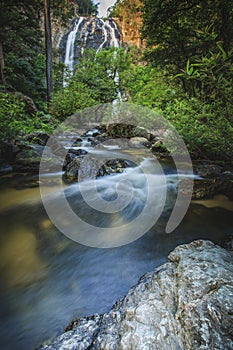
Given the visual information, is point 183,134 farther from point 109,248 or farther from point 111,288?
point 111,288

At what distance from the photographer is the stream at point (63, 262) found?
70.1 inches

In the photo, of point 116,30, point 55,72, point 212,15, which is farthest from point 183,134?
point 116,30

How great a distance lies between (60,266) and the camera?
245cm

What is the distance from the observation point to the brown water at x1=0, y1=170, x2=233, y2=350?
69.4 inches

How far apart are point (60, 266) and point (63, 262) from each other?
74mm

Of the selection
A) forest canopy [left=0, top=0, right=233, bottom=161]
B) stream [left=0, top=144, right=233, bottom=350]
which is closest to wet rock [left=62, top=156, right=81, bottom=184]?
stream [left=0, top=144, right=233, bottom=350]

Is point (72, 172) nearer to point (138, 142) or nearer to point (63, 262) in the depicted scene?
point (63, 262)

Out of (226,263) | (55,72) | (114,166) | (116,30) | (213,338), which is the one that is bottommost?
(213,338)

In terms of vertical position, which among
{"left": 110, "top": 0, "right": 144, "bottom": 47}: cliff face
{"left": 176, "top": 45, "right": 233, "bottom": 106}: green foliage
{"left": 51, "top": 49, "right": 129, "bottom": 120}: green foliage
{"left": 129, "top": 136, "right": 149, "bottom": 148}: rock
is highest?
{"left": 110, "top": 0, "right": 144, "bottom": 47}: cliff face

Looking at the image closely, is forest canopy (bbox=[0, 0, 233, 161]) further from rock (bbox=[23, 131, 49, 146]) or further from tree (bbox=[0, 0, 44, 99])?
rock (bbox=[23, 131, 49, 146])

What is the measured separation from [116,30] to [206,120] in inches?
1276

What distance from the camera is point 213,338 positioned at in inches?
40.1

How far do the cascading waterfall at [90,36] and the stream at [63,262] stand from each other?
2745 cm

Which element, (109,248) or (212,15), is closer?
(109,248)
